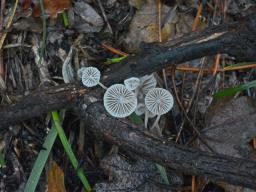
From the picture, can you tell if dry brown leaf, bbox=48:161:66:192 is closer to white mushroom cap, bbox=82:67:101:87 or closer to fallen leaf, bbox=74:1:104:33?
white mushroom cap, bbox=82:67:101:87

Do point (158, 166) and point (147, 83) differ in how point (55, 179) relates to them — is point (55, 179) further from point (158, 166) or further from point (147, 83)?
point (147, 83)

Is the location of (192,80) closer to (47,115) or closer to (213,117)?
(213,117)

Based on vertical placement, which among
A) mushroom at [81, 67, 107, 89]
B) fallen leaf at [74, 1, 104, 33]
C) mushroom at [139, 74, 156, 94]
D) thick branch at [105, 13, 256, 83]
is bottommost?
mushroom at [139, 74, 156, 94]

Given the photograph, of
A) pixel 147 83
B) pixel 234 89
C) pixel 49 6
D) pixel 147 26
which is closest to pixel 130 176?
pixel 147 83

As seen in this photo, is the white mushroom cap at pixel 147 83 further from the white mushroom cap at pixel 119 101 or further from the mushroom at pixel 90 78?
the mushroom at pixel 90 78

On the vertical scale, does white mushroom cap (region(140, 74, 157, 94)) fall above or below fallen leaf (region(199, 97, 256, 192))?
above

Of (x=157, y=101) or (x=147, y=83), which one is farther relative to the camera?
(x=147, y=83)

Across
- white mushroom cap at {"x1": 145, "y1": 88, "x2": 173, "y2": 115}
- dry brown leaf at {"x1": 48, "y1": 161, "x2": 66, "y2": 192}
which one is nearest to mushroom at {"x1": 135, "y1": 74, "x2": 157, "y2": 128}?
white mushroom cap at {"x1": 145, "y1": 88, "x2": 173, "y2": 115}
